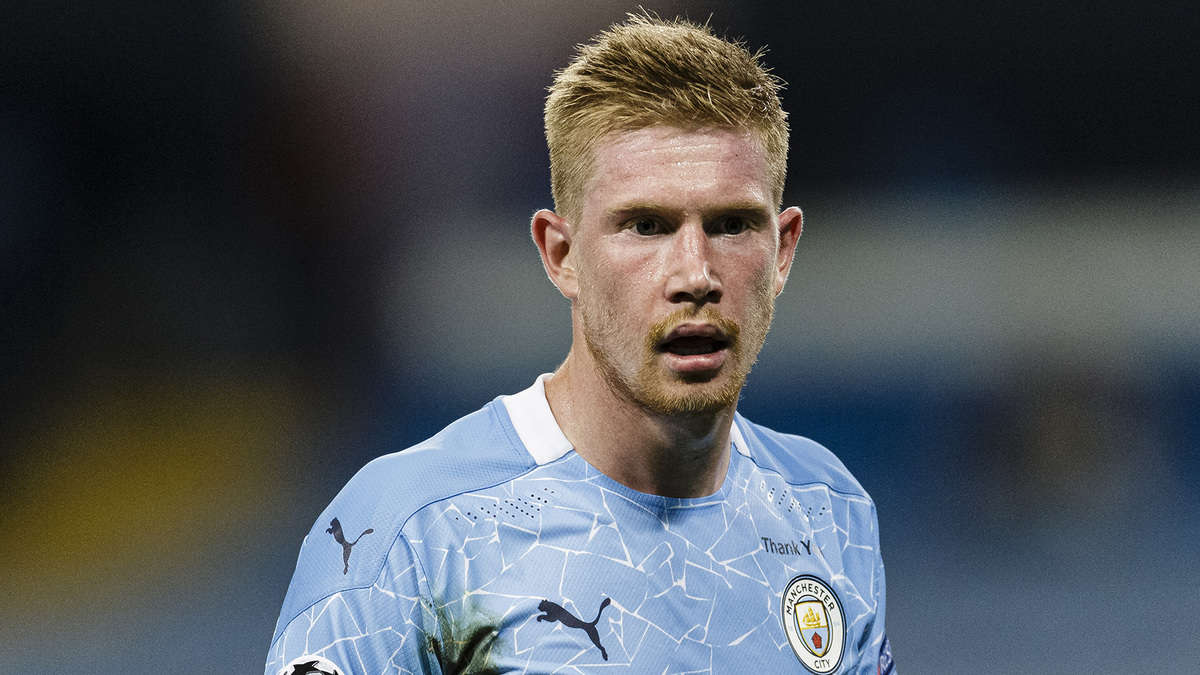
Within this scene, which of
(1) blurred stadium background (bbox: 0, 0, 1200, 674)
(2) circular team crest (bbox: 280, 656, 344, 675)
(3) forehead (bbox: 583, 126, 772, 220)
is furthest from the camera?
(1) blurred stadium background (bbox: 0, 0, 1200, 674)

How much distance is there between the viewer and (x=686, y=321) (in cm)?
215

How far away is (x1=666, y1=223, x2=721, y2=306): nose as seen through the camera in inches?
84.0

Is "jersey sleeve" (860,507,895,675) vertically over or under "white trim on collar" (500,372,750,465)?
under

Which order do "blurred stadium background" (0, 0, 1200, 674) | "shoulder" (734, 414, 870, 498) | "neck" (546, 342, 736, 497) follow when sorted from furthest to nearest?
"blurred stadium background" (0, 0, 1200, 674), "shoulder" (734, 414, 870, 498), "neck" (546, 342, 736, 497)

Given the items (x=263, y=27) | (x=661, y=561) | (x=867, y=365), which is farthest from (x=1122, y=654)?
(x=263, y=27)

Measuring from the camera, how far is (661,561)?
2.31 metres

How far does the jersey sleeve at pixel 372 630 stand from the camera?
208 centimetres

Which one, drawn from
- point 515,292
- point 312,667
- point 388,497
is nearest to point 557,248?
point 388,497

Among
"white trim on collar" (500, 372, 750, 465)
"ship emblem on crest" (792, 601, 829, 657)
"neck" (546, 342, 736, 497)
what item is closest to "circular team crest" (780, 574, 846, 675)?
"ship emblem on crest" (792, 601, 829, 657)

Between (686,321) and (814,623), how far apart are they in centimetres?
74

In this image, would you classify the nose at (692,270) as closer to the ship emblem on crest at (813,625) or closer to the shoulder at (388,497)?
the shoulder at (388,497)

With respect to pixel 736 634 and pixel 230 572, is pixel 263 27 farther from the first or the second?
pixel 736 634

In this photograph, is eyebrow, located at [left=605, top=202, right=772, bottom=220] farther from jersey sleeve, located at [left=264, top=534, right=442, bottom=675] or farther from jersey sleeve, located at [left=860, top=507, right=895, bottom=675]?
jersey sleeve, located at [left=860, top=507, right=895, bottom=675]

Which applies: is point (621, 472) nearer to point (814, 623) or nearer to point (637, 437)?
point (637, 437)
